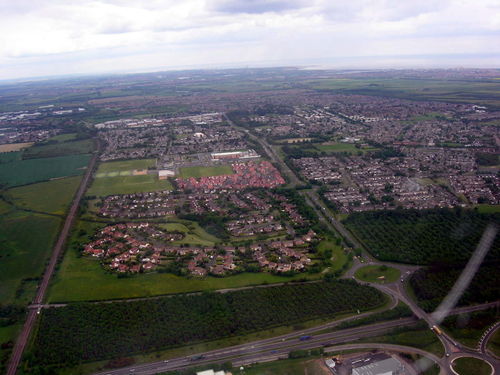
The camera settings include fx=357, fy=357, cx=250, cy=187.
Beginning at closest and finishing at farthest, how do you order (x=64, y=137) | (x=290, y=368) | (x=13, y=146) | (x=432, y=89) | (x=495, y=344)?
(x=290, y=368)
(x=495, y=344)
(x=13, y=146)
(x=64, y=137)
(x=432, y=89)

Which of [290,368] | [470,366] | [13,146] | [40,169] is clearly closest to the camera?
[470,366]

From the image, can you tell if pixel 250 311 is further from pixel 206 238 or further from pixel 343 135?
pixel 343 135

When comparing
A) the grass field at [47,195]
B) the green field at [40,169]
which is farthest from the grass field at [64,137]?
the grass field at [47,195]

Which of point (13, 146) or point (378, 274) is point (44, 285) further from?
point (13, 146)

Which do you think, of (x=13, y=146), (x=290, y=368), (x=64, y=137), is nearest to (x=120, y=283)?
(x=290, y=368)

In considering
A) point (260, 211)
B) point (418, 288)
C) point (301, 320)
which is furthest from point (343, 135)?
point (301, 320)

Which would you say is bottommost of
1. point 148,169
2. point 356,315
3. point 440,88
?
point 356,315
